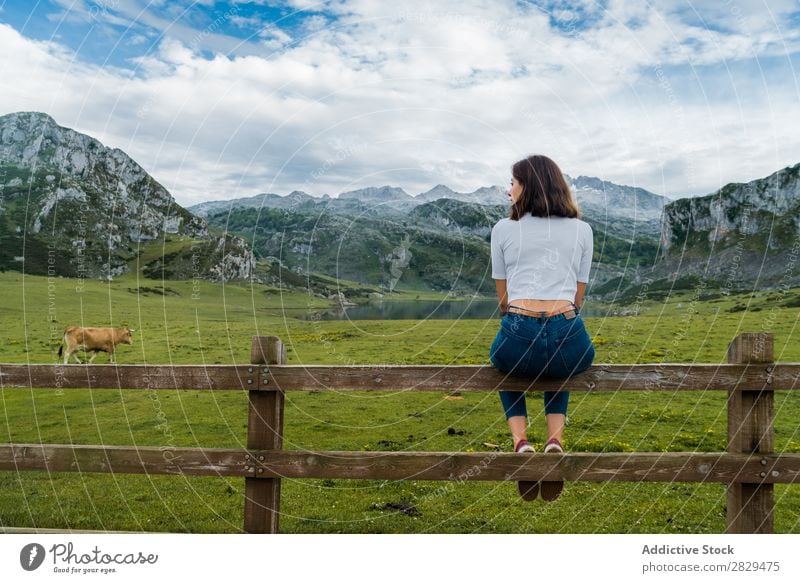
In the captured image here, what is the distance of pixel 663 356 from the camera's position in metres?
32.2

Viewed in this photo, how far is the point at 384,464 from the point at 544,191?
3.62 m

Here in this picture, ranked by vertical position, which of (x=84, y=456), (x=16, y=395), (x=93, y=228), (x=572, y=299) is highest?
(x=93, y=228)

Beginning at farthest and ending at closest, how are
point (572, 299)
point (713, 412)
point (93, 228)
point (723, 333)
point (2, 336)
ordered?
point (93, 228) → point (2, 336) → point (723, 333) → point (713, 412) → point (572, 299)

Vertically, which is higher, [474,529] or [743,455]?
[743,455]

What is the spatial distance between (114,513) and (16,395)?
1917 cm

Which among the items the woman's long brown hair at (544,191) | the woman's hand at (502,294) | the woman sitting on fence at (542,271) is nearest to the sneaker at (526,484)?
the woman sitting on fence at (542,271)

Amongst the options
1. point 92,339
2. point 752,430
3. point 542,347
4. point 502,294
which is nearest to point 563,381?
point 542,347

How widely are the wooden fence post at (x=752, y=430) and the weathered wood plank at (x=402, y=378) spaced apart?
144 mm

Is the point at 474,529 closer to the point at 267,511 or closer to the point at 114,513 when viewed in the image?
the point at 267,511

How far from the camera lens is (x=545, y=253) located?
21.1ft

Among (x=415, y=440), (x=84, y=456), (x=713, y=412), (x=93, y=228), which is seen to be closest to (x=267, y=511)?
(x=84, y=456)
